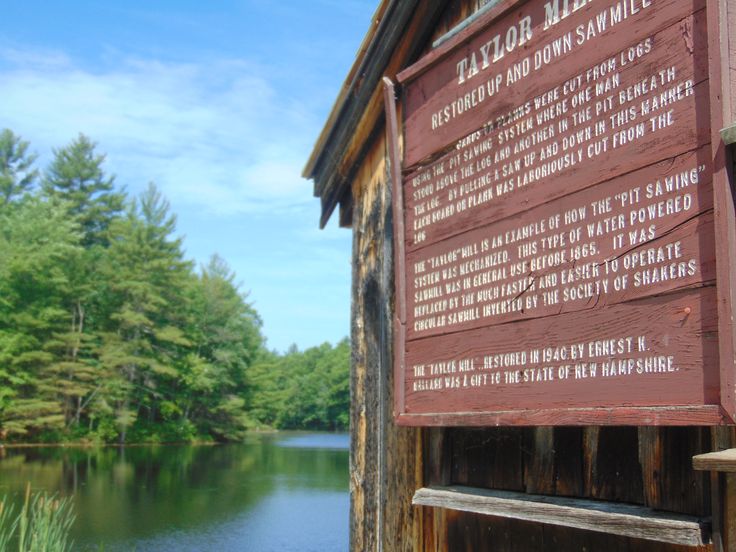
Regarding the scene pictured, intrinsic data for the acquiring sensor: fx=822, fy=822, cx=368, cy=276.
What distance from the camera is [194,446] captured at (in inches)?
2019

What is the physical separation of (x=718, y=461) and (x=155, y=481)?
28973mm

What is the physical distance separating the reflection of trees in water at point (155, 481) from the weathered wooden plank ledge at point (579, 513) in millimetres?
16265

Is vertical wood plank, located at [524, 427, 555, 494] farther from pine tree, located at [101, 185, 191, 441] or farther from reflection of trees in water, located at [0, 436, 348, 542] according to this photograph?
pine tree, located at [101, 185, 191, 441]

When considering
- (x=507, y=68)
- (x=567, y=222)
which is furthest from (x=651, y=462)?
(x=507, y=68)

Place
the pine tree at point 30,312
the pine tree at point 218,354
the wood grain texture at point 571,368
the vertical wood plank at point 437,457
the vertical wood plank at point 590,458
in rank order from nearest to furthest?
the wood grain texture at point 571,368
the vertical wood plank at point 590,458
the vertical wood plank at point 437,457
the pine tree at point 30,312
the pine tree at point 218,354

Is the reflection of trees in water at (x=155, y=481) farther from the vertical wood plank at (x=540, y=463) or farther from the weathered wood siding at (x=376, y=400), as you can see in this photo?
the vertical wood plank at (x=540, y=463)

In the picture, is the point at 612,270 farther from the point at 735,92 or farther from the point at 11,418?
the point at 11,418

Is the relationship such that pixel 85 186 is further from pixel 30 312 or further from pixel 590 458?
pixel 590 458

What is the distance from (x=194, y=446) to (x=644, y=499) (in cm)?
5112

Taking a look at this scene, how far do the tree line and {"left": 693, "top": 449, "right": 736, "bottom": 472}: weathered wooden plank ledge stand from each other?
143 ft

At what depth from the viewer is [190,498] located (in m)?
24.9

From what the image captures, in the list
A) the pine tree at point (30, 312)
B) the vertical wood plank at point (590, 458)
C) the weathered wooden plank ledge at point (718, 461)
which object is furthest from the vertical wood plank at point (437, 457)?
the pine tree at point (30, 312)

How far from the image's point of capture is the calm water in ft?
60.8

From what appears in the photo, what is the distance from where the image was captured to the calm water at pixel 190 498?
18.5 meters
